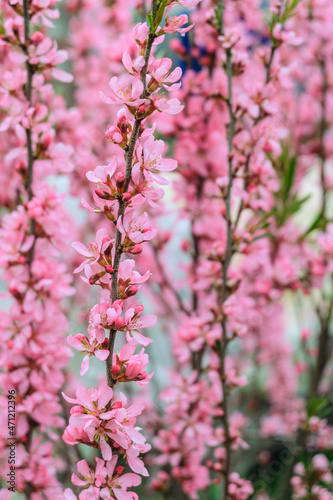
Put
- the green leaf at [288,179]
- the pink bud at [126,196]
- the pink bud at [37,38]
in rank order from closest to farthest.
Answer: the pink bud at [126,196], the pink bud at [37,38], the green leaf at [288,179]

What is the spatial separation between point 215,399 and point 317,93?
0.94 m

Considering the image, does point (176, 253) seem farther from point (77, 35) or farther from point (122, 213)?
point (122, 213)

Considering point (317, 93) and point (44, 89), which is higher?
point (317, 93)

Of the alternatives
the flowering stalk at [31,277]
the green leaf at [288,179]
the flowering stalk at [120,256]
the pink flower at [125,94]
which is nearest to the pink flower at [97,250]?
the flowering stalk at [120,256]

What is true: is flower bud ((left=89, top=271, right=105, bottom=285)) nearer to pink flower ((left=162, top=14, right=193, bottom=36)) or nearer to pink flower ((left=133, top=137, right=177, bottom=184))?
pink flower ((left=133, top=137, right=177, bottom=184))

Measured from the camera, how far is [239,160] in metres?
0.67

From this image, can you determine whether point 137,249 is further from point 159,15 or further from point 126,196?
point 159,15

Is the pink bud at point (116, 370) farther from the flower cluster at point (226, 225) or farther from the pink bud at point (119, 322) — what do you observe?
the flower cluster at point (226, 225)

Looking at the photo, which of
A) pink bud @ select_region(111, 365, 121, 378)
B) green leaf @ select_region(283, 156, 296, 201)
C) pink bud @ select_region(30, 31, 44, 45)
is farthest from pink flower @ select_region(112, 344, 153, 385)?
green leaf @ select_region(283, 156, 296, 201)

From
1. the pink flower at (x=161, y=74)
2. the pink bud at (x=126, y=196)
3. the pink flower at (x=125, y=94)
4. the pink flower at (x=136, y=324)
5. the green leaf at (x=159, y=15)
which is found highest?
the green leaf at (x=159, y=15)

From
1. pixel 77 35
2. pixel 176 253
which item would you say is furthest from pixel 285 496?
pixel 77 35

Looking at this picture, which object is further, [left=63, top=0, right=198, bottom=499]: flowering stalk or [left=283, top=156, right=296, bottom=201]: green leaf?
[left=283, top=156, right=296, bottom=201]: green leaf

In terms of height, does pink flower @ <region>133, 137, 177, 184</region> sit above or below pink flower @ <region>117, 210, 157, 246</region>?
above

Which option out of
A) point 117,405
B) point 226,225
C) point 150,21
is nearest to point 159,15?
point 150,21
